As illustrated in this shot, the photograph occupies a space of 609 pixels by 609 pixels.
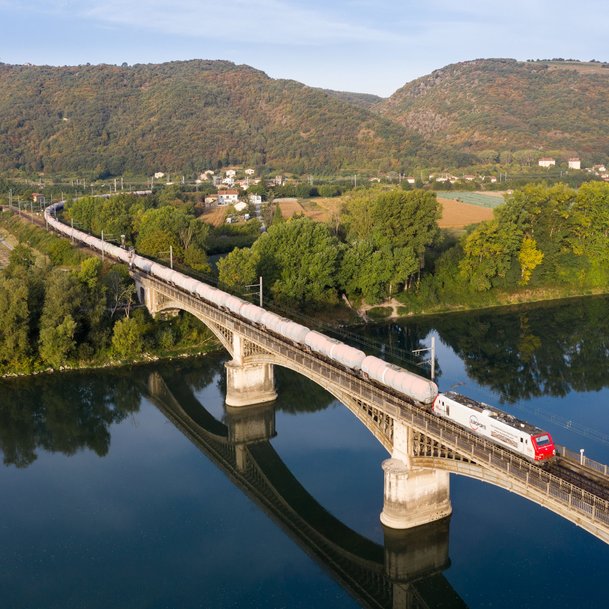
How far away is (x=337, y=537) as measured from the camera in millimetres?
29656

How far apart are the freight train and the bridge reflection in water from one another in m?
5.40

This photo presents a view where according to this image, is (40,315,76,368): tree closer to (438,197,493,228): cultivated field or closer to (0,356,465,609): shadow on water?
(0,356,465,609): shadow on water

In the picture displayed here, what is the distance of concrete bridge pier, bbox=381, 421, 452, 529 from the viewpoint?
Answer: 2767 cm

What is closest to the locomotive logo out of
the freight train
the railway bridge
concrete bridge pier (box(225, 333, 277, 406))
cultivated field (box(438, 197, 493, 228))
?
the freight train

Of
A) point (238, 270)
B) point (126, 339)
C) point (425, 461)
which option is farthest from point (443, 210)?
point (425, 461)

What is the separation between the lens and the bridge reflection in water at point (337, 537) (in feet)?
87.2

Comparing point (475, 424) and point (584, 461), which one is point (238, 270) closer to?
point (475, 424)

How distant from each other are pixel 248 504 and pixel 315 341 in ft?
29.3

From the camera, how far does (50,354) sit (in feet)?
157

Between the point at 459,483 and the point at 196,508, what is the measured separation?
40.7 ft

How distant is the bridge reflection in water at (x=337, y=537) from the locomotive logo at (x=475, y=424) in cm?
526

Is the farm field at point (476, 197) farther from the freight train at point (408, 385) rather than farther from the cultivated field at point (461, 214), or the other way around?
the freight train at point (408, 385)

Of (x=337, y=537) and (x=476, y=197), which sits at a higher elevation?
(x=476, y=197)

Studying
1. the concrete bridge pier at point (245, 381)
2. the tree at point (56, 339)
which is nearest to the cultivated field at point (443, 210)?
the tree at point (56, 339)
